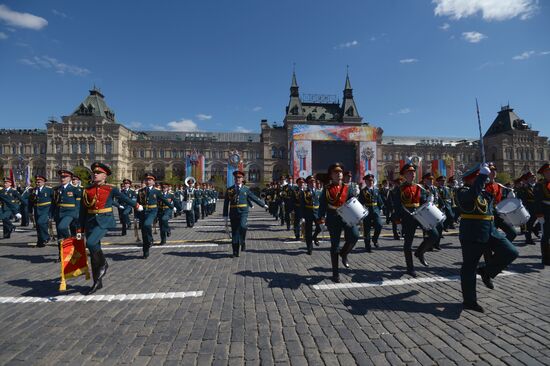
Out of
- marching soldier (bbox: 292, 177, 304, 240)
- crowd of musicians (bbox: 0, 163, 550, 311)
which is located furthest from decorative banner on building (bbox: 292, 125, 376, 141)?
crowd of musicians (bbox: 0, 163, 550, 311)

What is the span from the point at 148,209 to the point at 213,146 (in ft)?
225

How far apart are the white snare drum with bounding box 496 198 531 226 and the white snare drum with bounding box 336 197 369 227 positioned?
3.22 m

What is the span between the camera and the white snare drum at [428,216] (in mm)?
5454

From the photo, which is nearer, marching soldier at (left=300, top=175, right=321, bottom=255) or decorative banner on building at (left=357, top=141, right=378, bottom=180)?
marching soldier at (left=300, top=175, right=321, bottom=255)

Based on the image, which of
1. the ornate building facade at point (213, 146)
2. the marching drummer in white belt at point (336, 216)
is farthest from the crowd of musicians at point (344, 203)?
the ornate building facade at point (213, 146)

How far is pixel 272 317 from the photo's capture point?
12.9 ft

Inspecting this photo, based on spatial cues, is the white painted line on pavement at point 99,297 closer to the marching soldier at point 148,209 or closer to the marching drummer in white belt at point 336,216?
the marching drummer in white belt at point 336,216

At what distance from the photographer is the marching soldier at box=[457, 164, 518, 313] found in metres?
4.09

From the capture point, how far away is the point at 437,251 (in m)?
8.16

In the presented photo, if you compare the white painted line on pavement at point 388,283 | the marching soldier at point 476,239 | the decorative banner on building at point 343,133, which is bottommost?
the white painted line on pavement at point 388,283

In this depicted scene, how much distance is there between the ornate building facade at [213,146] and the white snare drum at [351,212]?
5470 centimetres

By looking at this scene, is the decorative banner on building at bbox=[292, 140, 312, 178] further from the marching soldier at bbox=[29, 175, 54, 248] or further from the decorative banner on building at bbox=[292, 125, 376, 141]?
the marching soldier at bbox=[29, 175, 54, 248]

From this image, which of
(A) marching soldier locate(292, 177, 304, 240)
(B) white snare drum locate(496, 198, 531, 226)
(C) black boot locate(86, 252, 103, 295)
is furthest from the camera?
(A) marching soldier locate(292, 177, 304, 240)

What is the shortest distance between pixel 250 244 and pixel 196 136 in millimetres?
78532
